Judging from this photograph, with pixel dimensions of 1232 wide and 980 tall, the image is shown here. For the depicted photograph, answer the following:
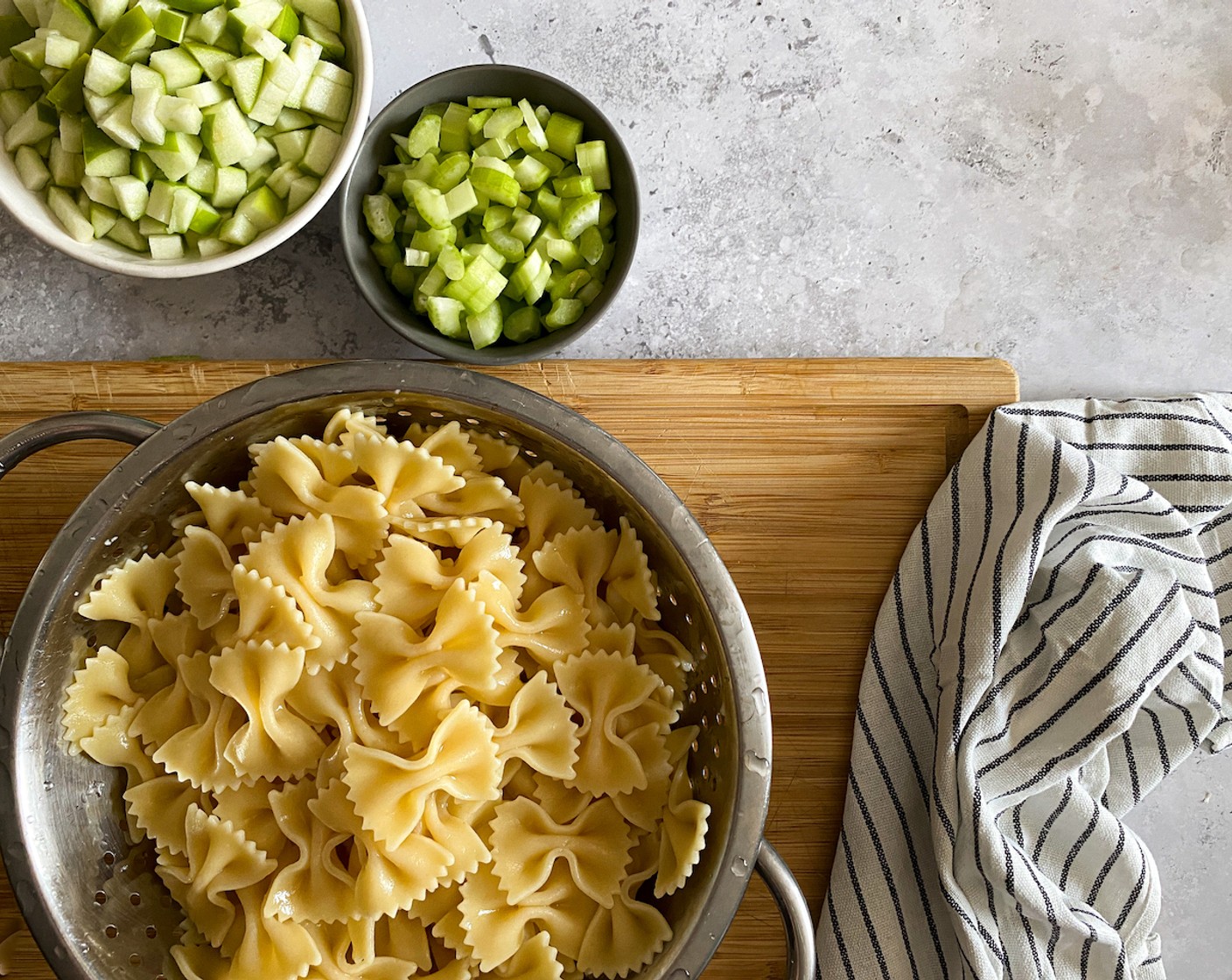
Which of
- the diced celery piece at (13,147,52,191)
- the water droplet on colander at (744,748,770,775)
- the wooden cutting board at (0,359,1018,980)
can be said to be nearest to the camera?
the water droplet on colander at (744,748,770,775)

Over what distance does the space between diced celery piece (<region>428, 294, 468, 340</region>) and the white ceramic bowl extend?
267 millimetres

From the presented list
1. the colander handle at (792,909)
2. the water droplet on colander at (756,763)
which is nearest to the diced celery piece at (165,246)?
the water droplet on colander at (756,763)

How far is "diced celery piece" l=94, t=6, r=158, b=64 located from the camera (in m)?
1.67

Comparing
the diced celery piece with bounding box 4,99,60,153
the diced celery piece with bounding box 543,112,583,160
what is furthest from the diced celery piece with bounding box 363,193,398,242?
the diced celery piece with bounding box 4,99,60,153

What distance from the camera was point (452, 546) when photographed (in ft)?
6.03

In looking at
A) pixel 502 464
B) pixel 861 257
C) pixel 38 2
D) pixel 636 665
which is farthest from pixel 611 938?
pixel 38 2

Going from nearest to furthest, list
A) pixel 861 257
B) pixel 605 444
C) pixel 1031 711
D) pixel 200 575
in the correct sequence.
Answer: pixel 605 444 < pixel 200 575 < pixel 1031 711 < pixel 861 257

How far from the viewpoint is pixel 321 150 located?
1792 millimetres

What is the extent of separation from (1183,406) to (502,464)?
135 cm

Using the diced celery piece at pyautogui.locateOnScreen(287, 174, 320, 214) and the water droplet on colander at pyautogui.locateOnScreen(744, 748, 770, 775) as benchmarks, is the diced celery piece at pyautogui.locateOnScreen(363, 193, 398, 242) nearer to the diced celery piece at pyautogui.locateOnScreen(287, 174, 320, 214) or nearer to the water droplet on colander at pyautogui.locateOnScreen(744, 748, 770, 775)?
the diced celery piece at pyautogui.locateOnScreen(287, 174, 320, 214)

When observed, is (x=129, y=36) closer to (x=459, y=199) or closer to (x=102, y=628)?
(x=459, y=199)

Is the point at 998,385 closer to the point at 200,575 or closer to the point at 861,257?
the point at 861,257

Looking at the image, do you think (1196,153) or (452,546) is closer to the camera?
(452,546)

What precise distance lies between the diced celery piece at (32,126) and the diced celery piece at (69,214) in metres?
0.09
